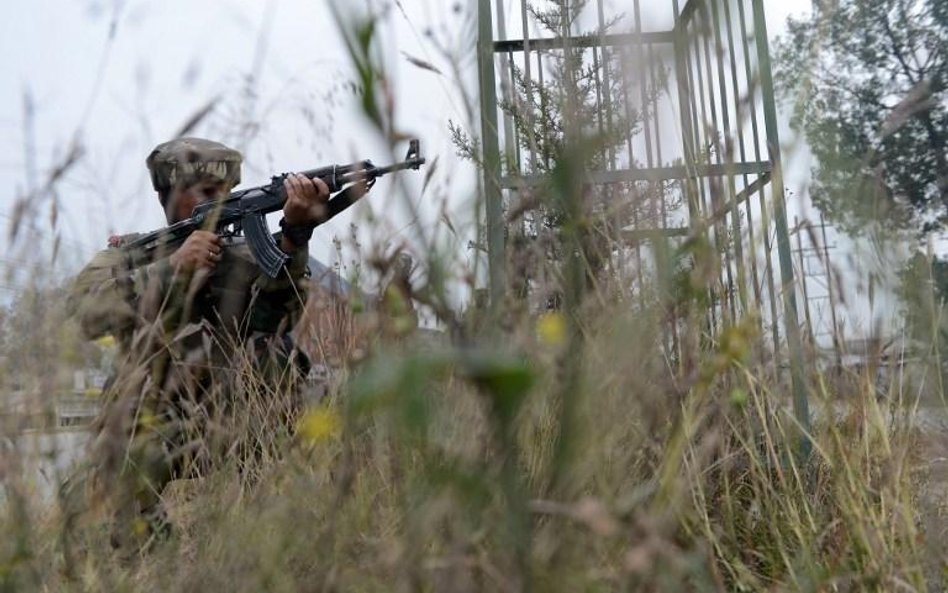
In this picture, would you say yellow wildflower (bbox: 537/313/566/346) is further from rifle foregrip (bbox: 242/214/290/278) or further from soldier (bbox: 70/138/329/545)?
rifle foregrip (bbox: 242/214/290/278)

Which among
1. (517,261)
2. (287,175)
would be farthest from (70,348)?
(287,175)

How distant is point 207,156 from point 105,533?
1174 mm

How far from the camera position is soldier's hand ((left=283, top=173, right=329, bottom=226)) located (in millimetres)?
1941

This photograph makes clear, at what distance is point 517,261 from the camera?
2.28 ft

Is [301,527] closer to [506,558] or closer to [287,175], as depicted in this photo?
[506,558]

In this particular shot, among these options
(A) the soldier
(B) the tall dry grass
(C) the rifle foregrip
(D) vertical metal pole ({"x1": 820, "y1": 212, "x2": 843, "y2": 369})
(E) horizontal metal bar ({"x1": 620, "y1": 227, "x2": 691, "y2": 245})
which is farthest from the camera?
(C) the rifle foregrip

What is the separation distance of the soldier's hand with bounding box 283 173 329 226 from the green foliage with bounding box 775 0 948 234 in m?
1.08

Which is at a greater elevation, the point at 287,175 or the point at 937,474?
the point at 287,175

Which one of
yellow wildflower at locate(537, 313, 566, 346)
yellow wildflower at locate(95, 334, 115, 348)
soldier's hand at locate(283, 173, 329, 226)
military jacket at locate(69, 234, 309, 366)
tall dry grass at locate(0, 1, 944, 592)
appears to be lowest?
tall dry grass at locate(0, 1, 944, 592)

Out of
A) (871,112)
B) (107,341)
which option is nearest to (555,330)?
(107,341)

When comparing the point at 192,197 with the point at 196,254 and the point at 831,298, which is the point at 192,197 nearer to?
the point at 196,254

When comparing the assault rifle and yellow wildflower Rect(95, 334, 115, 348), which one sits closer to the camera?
yellow wildflower Rect(95, 334, 115, 348)

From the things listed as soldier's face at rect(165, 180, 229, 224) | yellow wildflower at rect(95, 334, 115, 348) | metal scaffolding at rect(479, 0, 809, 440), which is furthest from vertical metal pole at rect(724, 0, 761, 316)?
soldier's face at rect(165, 180, 229, 224)

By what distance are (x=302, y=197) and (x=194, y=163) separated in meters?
0.25
